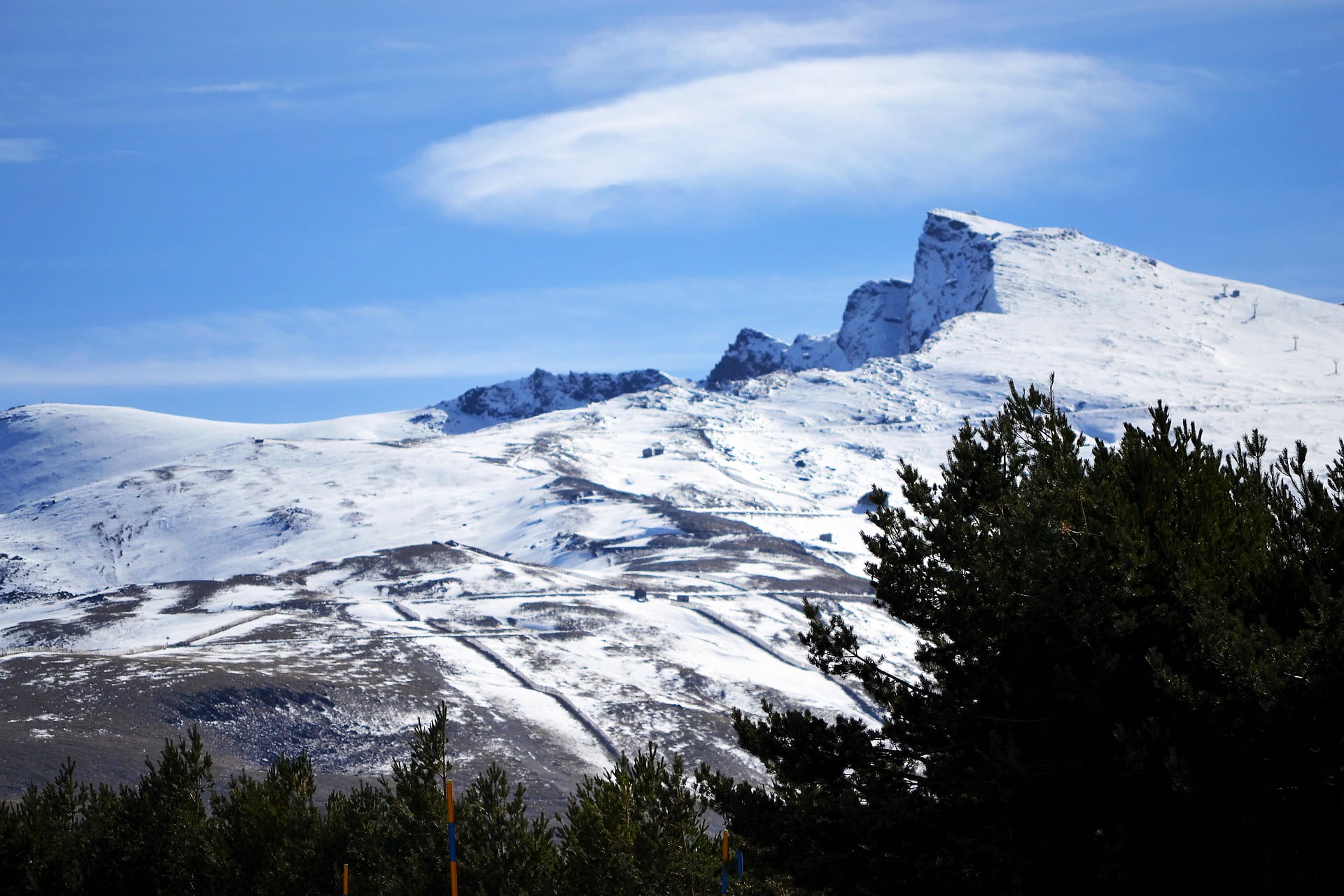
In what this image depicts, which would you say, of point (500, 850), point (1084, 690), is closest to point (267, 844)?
point (500, 850)

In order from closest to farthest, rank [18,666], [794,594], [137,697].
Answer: [137,697] → [18,666] → [794,594]

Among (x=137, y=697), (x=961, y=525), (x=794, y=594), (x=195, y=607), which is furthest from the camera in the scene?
(x=794, y=594)

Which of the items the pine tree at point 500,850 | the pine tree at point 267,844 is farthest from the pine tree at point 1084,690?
the pine tree at point 267,844

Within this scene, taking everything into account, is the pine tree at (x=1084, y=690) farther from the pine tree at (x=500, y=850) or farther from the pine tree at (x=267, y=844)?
the pine tree at (x=267, y=844)

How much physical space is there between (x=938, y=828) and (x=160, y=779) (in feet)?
62.3

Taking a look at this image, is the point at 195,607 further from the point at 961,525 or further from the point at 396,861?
the point at 961,525

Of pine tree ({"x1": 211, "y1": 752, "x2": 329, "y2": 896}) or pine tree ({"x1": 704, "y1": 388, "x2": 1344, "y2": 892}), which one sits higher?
pine tree ({"x1": 704, "y1": 388, "x2": 1344, "y2": 892})

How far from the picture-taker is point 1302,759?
15.7 m

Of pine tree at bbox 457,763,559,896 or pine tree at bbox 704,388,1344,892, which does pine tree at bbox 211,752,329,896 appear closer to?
pine tree at bbox 457,763,559,896

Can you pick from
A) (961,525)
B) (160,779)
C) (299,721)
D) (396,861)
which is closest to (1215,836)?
(961,525)

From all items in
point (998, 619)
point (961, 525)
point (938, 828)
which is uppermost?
point (961, 525)

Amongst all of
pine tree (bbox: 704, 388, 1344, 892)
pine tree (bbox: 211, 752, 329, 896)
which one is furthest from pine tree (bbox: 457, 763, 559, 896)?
pine tree (bbox: 211, 752, 329, 896)

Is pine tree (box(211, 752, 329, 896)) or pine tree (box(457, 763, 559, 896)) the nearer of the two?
pine tree (box(457, 763, 559, 896))

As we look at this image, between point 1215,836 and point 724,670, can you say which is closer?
point 1215,836
